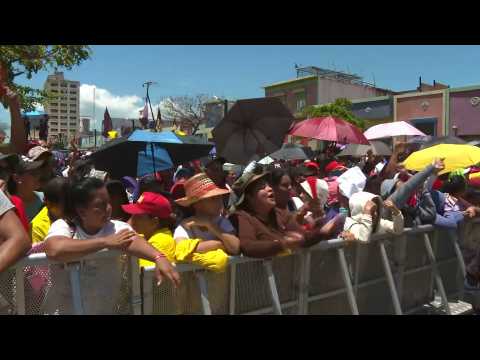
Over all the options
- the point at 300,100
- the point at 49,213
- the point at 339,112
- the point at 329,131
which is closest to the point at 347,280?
the point at 49,213

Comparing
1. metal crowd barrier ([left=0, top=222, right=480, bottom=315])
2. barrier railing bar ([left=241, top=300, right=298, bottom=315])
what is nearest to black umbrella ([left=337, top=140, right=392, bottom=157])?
metal crowd barrier ([left=0, top=222, right=480, bottom=315])

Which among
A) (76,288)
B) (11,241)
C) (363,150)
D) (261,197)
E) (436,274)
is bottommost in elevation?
(436,274)

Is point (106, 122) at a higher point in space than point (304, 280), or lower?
higher

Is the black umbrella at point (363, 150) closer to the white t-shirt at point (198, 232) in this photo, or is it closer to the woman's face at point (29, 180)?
the woman's face at point (29, 180)

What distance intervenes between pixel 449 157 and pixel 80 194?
4.06 meters

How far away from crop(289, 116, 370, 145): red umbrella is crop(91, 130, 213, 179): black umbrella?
1.72 meters

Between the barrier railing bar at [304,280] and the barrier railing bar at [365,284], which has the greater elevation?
the barrier railing bar at [304,280]

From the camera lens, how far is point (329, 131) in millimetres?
7285

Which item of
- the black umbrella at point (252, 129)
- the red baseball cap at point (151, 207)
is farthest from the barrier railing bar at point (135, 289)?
the black umbrella at point (252, 129)

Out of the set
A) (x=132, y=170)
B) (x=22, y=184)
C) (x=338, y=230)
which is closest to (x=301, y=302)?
(x=338, y=230)

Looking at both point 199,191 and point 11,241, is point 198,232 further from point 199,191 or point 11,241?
point 11,241

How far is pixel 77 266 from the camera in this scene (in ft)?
8.29

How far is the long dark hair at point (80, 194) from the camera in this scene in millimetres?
2661

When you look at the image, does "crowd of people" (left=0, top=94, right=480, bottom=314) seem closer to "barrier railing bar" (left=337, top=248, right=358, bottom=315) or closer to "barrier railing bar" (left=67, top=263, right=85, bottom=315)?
"barrier railing bar" (left=67, top=263, right=85, bottom=315)
